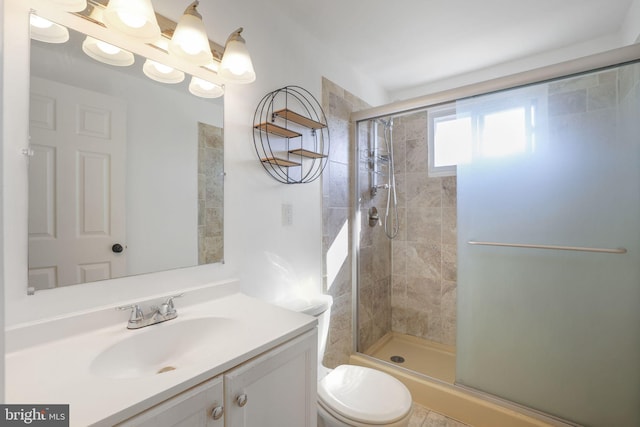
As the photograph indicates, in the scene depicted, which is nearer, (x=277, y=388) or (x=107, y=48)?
(x=277, y=388)

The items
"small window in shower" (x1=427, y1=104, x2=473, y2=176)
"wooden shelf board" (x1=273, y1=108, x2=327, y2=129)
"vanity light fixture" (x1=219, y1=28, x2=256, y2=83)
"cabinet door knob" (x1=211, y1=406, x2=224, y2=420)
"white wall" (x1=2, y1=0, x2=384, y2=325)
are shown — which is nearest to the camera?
"cabinet door knob" (x1=211, y1=406, x2=224, y2=420)

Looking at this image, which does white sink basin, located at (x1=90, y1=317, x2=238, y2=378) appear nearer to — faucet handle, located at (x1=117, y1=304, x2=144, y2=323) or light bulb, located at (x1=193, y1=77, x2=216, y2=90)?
faucet handle, located at (x1=117, y1=304, x2=144, y2=323)

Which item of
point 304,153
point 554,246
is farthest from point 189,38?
point 554,246

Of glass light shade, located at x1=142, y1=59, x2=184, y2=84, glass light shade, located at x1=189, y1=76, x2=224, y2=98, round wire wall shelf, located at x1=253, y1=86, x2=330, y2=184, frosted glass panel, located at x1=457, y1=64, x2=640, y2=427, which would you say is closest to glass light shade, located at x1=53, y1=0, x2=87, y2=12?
glass light shade, located at x1=142, y1=59, x2=184, y2=84

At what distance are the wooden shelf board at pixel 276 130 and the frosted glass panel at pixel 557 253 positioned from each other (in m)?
1.02

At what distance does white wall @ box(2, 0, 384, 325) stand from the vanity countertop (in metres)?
0.13

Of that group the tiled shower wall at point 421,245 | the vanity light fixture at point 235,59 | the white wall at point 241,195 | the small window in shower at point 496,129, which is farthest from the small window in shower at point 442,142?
the vanity light fixture at point 235,59

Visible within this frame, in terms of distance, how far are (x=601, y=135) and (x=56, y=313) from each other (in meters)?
2.31

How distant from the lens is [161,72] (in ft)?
3.76

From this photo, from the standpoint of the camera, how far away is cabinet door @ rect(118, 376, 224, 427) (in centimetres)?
63

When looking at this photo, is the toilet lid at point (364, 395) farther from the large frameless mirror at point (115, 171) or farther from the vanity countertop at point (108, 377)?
the large frameless mirror at point (115, 171)

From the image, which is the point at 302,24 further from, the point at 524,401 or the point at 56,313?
the point at 524,401

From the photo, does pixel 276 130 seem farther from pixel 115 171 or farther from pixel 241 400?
Answer: pixel 241 400

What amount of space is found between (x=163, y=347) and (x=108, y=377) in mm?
177
